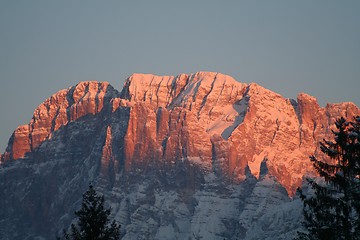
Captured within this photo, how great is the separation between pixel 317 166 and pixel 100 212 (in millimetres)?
18234

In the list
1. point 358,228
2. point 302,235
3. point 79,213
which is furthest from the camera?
point 79,213

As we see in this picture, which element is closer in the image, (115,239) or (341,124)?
(341,124)

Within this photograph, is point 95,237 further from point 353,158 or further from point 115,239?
point 353,158

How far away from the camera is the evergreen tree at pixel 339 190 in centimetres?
6631

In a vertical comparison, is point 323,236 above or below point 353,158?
below

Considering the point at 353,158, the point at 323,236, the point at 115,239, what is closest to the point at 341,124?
the point at 353,158

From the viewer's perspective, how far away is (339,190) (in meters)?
67.4

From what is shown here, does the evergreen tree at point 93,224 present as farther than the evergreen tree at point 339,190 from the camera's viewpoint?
Yes

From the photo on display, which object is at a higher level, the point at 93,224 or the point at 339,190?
the point at 339,190

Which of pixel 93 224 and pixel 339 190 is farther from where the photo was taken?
pixel 93 224

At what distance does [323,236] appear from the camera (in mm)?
67312

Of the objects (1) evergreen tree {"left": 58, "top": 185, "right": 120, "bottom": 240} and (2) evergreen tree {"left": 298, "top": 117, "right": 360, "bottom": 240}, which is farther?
(1) evergreen tree {"left": 58, "top": 185, "right": 120, "bottom": 240}

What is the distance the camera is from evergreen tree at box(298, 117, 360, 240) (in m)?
66.3

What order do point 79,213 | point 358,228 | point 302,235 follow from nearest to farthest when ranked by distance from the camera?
1. point 358,228
2. point 302,235
3. point 79,213
